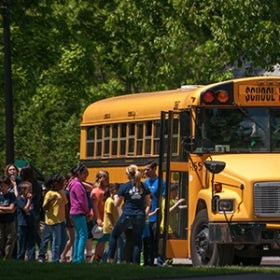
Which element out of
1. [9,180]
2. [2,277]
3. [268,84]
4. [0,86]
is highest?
[0,86]

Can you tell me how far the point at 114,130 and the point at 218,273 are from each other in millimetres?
11104

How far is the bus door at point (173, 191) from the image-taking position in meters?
21.4

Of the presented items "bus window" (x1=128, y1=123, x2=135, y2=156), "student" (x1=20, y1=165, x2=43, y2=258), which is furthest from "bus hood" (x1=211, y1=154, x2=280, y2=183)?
"bus window" (x1=128, y1=123, x2=135, y2=156)

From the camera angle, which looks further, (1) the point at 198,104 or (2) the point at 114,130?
(2) the point at 114,130

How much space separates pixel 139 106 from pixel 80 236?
219 inches

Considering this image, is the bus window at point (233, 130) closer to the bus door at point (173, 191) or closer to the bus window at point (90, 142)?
the bus door at point (173, 191)

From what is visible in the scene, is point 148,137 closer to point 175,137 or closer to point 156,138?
point 156,138

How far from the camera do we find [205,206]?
69.7ft

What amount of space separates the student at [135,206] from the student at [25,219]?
1.22 metres

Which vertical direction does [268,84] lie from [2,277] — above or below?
above

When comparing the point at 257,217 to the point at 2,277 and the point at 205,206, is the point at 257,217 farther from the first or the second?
the point at 2,277

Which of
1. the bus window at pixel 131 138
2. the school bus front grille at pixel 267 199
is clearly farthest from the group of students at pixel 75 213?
the bus window at pixel 131 138

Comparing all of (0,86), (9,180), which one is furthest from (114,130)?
(0,86)

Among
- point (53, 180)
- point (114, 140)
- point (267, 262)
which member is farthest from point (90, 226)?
point (114, 140)
